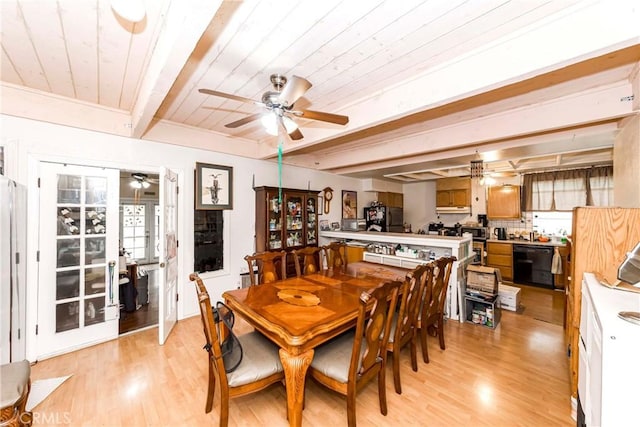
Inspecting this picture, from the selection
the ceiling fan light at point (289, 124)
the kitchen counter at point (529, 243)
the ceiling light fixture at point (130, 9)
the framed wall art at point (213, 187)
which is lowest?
the kitchen counter at point (529, 243)

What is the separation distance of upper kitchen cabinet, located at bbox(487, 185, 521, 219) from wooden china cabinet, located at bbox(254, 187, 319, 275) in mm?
4193

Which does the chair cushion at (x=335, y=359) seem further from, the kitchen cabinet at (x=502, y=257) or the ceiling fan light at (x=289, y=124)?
the kitchen cabinet at (x=502, y=257)

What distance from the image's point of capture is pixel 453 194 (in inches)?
245

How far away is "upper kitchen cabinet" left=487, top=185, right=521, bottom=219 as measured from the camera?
545 cm

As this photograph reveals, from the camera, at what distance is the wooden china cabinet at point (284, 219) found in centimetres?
389

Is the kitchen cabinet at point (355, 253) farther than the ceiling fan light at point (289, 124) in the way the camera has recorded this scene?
Yes

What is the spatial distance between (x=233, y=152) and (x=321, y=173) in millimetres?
1897

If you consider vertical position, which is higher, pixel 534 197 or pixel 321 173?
pixel 321 173

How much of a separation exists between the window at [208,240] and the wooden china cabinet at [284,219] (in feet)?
1.91

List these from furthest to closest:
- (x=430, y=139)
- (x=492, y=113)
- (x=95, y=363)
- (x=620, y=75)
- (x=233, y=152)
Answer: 1. (x=233, y=152)
2. (x=430, y=139)
3. (x=492, y=113)
4. (x=95, y=363)
5. (x=620, y=75)

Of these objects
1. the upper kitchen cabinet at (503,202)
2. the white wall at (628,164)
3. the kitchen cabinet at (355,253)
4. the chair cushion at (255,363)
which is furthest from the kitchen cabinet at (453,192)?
the chair cushion at (255,363)

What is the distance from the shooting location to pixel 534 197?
17.3ft

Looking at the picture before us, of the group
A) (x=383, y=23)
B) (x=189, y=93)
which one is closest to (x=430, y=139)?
(x=383, y=23)

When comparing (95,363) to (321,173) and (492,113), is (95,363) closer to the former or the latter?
(321,173)
